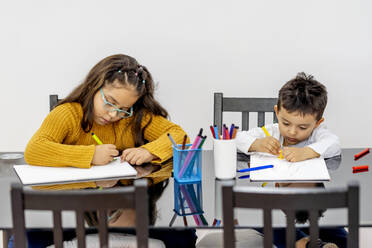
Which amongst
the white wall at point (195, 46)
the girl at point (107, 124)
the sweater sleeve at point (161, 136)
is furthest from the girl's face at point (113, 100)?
the white wall at point (195, 46)

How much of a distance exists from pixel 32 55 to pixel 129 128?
127cm

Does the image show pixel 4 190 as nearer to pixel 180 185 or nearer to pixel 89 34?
pixel 180 185

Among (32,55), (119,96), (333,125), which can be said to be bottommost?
(333,125)

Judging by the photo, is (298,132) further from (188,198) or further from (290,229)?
(290,229)

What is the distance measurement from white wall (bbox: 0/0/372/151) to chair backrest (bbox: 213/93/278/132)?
33.2 inches

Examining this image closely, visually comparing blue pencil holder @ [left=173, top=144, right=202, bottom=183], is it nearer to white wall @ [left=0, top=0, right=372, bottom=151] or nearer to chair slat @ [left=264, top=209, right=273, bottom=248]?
chair slat @ [left=264, top=209, right=273, bottom=248]

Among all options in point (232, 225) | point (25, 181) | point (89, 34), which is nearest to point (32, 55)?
point (89, 34)

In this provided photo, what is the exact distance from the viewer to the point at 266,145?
1.66 metres

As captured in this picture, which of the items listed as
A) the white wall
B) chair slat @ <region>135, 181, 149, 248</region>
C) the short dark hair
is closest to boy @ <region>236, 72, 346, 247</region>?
the short dark hair

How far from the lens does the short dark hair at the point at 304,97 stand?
172 centimetres

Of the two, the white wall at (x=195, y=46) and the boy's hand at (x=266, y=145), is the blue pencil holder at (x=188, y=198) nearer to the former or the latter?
the boy's hand at (x=266, y=145)

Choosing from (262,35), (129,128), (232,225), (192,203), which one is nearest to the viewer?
(232,225)

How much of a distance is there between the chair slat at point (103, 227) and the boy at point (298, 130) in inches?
31.2

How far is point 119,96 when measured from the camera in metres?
1.70
